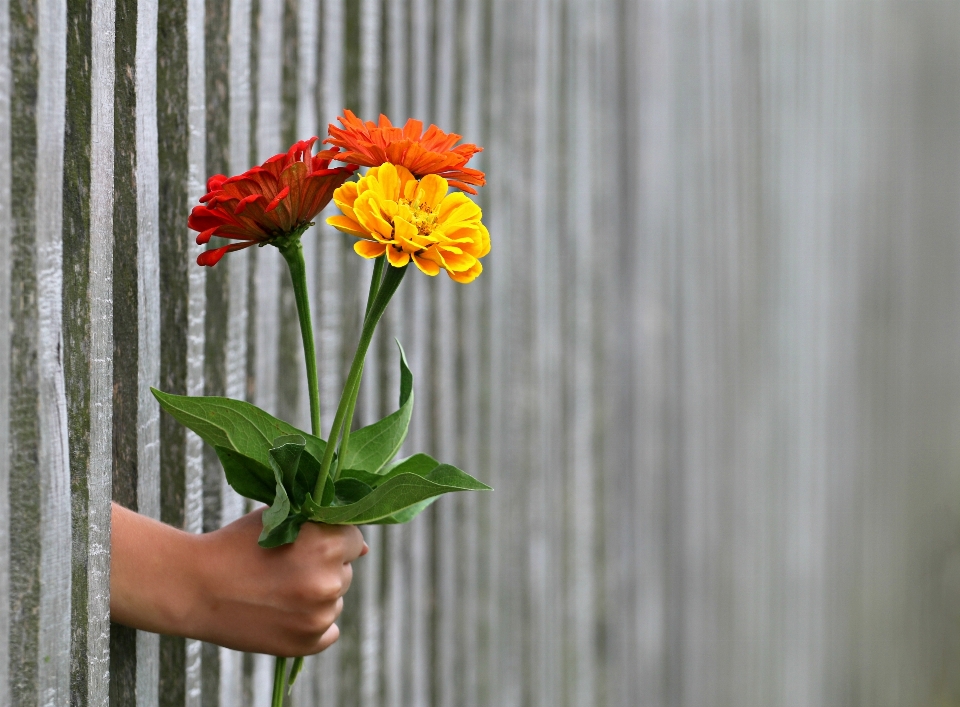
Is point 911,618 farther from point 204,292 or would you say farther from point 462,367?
point 204,292

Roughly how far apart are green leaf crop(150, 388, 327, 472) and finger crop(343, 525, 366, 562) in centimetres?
8

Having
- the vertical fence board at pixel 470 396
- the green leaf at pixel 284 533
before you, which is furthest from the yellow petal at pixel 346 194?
the vertical fence board at pixel 470 396

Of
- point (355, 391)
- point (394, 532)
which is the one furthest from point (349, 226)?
point (394, 532)

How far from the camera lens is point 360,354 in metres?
0.73

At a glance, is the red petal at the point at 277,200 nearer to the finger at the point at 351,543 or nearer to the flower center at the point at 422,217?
the flower center at the point at 422,217

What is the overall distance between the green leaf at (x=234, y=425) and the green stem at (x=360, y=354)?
37 mm

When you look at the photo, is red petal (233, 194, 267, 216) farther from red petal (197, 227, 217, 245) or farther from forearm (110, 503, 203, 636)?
forearm (110, 503, 203, 636)

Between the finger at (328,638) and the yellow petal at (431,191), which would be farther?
the finger at (328,638)

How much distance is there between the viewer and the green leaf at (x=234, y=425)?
0.77 meters

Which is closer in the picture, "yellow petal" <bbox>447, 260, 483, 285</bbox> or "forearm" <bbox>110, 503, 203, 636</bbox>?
"yellow petal" <bbox>447, 260, 483, 285</bbox>

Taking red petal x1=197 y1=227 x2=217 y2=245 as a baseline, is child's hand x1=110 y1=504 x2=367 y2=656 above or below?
below

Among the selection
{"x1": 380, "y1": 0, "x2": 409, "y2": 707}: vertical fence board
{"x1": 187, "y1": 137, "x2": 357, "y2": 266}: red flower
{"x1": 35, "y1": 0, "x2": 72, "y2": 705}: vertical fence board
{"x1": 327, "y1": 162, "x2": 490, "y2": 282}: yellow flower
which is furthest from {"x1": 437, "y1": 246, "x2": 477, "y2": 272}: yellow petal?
{"x1": 380, "y1": 0, "x2": 409, "y2": 707}: vertical fence board

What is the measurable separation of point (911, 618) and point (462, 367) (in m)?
3.45

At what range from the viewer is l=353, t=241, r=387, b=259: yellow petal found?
0.68 m
